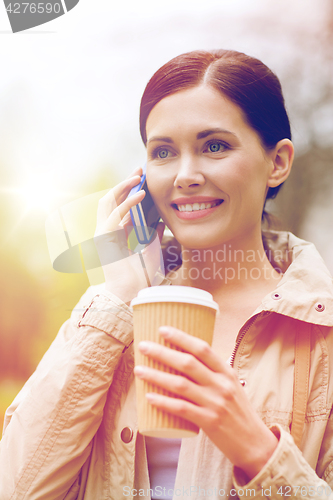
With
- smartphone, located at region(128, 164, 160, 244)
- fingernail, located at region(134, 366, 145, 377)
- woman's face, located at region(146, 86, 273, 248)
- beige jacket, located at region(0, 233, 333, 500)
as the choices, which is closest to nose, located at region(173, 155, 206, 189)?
woman's face, located at region(146, 86, 273, 248)

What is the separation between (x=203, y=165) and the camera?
68 cm

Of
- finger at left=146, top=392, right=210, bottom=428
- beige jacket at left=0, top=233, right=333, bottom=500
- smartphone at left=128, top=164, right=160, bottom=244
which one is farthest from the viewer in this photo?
smartphone at left=128, top=164, right=160, bottom=244

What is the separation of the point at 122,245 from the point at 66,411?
318 millimetres

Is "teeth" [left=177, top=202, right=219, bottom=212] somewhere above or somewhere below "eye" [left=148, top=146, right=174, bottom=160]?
below

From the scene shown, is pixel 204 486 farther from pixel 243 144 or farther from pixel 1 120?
pixel 1 120

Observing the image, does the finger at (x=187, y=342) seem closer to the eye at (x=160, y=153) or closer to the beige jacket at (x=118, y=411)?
the beige jacket at (x=118, y=411)

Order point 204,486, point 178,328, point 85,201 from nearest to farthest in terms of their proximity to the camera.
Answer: point 178,328
point 204,486
point 85,201

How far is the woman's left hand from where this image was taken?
43 centimetres

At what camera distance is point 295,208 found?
33.5 inches

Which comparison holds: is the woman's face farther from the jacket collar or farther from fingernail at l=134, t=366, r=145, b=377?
fingernail at l=134, t=366, r=145, b=377

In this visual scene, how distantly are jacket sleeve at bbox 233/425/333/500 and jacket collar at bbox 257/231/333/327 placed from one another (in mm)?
220

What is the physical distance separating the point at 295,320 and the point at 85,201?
48 cm

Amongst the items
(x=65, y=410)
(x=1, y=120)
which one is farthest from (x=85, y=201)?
(x=65, y=410)

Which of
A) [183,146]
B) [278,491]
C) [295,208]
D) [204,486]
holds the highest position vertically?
[183,146]
